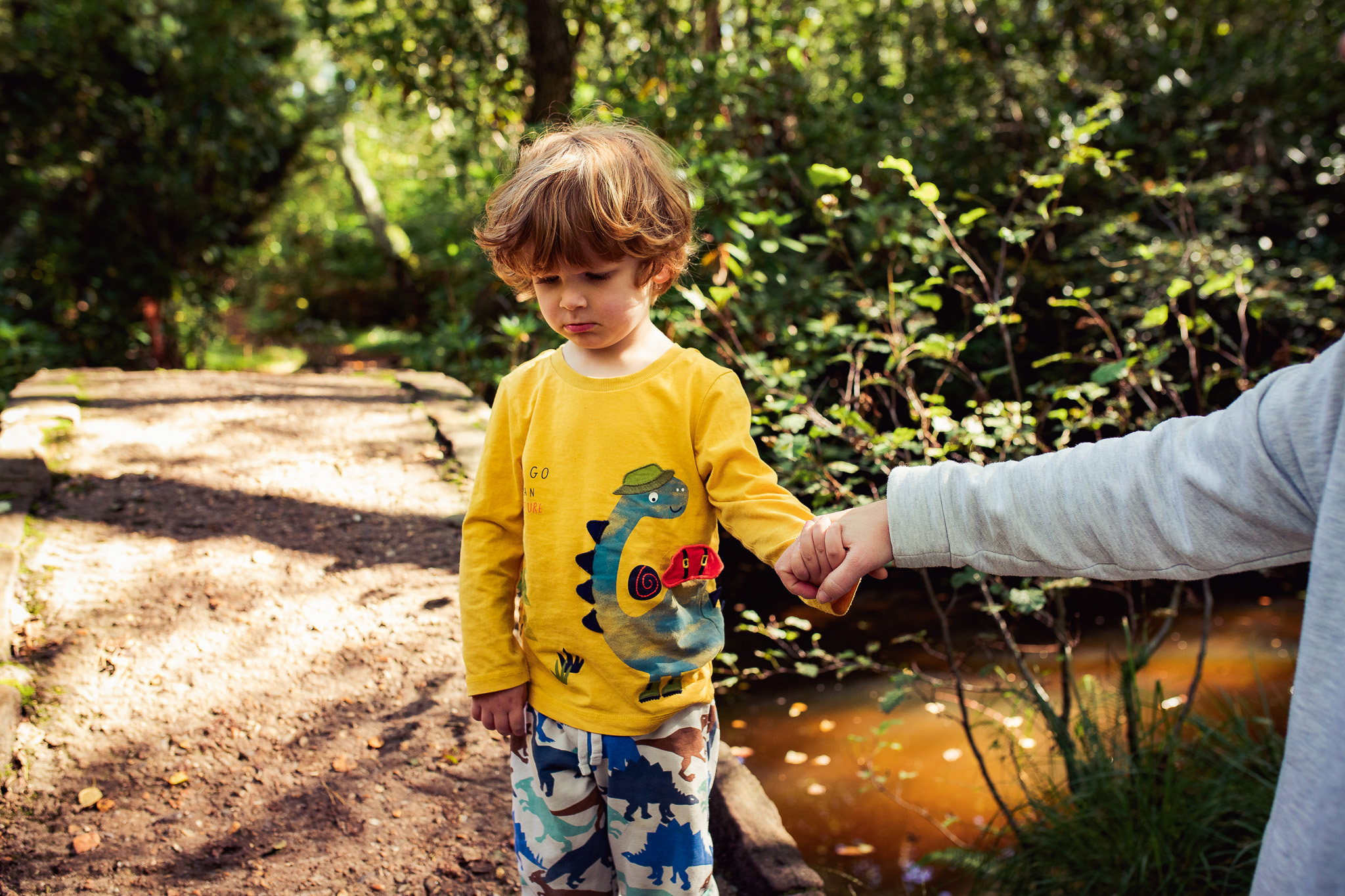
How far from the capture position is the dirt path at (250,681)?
2084mm

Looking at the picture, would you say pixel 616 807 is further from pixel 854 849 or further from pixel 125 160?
pixel 125 160

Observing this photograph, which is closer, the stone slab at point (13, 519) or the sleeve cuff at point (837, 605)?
the sleeve cuff at point (837, 605)

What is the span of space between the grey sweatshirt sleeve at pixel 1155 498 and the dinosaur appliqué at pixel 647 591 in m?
0.37

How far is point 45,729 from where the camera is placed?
7.92ft

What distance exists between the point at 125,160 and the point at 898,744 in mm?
7368

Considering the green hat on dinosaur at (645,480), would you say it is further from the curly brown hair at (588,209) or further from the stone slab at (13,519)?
the stone slab at (13,519)

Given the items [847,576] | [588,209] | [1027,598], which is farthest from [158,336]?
[847,576]

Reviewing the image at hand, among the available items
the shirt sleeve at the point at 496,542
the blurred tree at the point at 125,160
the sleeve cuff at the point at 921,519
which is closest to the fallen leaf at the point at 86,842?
the shirt sleeve at the point at 496,542

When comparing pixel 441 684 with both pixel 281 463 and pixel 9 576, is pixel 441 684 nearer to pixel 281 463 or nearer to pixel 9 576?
pixel 9 576

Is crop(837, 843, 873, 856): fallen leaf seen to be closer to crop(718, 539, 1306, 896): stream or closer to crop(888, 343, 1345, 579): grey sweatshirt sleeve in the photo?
crop(718, 539, 1306, 896): stream

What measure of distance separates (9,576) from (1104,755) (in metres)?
3.68

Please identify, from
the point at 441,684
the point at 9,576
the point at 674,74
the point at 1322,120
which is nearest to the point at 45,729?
the point at 9,576

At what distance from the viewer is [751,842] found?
2.16m

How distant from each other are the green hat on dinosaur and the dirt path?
123cm
